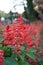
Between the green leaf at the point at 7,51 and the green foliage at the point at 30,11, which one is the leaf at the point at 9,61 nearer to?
the green leaf at the point at 7,51

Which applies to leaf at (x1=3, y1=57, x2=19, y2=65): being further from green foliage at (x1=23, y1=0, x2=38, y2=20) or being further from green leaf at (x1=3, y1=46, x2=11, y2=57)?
green foliage at (x1=23, y1=0, x2=38, y2=20)

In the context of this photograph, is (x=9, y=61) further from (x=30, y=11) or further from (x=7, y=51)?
(x=30, y=11)

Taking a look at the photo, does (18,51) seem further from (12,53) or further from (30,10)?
(30,10)

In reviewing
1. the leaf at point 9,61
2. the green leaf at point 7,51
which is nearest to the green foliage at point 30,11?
the green leaf at point 7,51

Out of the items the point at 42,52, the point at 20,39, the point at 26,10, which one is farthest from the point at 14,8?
the point at 20,39

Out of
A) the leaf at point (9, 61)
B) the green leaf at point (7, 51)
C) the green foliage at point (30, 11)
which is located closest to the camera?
the leaf at point (9, 61)

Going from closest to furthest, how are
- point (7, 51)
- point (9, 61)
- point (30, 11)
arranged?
point (9, 61)
point (7, 51)
point (30, 11)

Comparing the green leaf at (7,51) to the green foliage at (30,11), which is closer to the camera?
the green leaf at (7,51)

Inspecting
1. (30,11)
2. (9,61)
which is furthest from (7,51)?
(30,11)

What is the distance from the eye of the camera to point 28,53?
133 inches

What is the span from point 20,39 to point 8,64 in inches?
24.1

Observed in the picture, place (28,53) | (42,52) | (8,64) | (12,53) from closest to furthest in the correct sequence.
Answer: (8,64) < (12,53) < (28,53) < (42,52)

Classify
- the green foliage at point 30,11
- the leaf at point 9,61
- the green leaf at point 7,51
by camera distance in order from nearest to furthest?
the leaf at point 9,61
the green leaf at point 7,51
the green foliage at point 30,11

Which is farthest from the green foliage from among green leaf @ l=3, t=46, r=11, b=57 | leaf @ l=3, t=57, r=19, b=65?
leaf @ l=3, t=57, r=19, b=65
